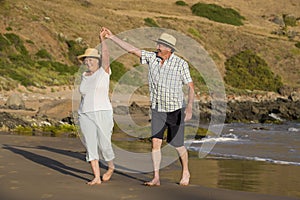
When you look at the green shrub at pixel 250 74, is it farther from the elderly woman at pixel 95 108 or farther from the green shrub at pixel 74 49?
the elderly woman at pixel 95 108

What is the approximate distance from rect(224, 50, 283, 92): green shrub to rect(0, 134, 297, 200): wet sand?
45.7m

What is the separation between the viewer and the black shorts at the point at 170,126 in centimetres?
827

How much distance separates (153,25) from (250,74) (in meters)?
10.3

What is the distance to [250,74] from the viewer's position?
60.2m

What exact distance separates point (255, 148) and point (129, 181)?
6.82m

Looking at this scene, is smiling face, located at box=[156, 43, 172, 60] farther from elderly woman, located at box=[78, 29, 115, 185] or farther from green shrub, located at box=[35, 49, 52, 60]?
green shrub, located at box=[35, 49, 52, 60]

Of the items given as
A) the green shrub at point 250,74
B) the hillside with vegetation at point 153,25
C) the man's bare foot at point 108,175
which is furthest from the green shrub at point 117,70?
the man's bare foot at point 108,175

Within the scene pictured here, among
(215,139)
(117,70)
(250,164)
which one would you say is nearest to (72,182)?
(250,164)

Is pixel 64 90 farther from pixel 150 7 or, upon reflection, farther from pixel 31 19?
pixel 150 7

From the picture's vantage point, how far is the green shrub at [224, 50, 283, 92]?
5724cm

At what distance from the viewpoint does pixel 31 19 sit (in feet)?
160

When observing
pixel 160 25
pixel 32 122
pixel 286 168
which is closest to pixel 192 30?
pixel 160 25

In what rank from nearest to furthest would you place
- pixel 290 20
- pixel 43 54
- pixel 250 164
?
1. pixel 250 164
2. pixel 43 54
3. pixel 290 20

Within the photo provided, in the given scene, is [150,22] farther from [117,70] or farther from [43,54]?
[43,54]
